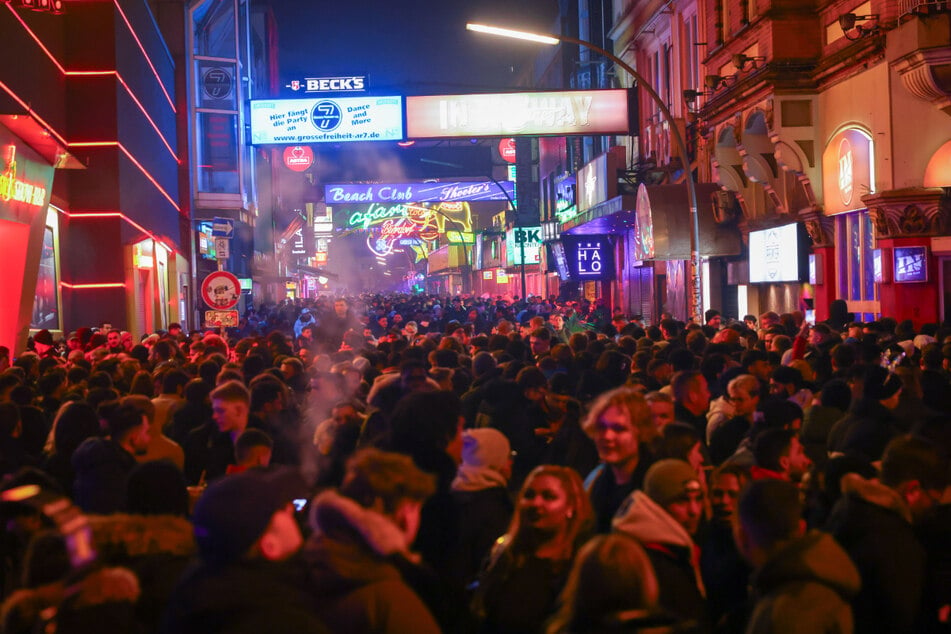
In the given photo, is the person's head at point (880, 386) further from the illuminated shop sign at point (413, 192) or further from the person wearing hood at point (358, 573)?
the illuminated shop sign at point (413, 192)

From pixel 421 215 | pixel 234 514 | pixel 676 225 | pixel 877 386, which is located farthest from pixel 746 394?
pixel 421 215

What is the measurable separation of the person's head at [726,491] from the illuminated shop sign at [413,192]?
59.1m

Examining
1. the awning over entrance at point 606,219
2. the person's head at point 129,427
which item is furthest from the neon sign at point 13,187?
the awning over entrance at point 606,219

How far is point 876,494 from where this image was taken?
4273 millimetres

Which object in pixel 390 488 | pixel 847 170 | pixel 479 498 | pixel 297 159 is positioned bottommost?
pixel 479 498

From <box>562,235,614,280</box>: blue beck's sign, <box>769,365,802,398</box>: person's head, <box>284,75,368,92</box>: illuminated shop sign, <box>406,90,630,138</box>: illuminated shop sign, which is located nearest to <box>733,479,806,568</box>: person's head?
<box>769,365,802,398</box>: person's head

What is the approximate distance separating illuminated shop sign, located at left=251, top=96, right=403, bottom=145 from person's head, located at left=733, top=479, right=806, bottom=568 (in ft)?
107

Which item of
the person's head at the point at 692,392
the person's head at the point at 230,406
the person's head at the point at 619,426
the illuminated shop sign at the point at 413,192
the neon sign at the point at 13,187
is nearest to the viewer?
the person's head at the point at 619,426

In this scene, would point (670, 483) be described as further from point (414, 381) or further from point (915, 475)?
point (414, 381)

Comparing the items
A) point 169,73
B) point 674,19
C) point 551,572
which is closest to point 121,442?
point 551,572

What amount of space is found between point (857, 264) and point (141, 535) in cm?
1952

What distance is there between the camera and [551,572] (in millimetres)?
4191

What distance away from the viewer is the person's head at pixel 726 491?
16.7ft

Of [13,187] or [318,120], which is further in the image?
[318,120]
